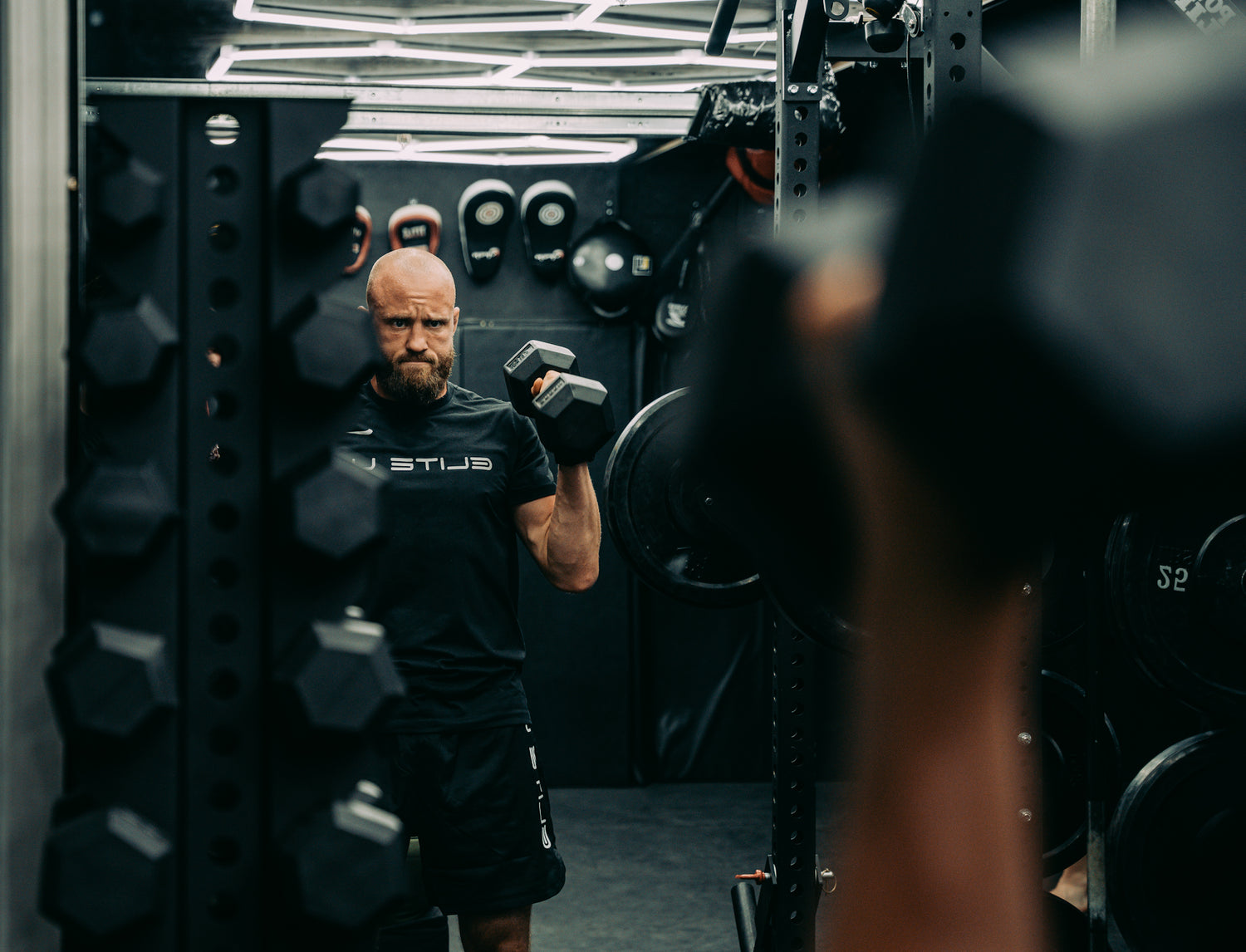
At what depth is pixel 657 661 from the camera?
205 inches

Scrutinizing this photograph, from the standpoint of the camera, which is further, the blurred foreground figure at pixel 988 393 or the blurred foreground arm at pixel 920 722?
the blurred foreground arm at pixel 920 722

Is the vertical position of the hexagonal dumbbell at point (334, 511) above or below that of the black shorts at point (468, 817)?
above

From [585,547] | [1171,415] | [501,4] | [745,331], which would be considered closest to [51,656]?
[745,331]

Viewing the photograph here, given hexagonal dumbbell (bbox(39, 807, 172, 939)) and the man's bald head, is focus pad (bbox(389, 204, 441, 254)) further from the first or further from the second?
hexagonal dumbbell (bbox(39, 807, 172, 939))

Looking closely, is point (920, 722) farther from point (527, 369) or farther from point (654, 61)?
point (654, 61)

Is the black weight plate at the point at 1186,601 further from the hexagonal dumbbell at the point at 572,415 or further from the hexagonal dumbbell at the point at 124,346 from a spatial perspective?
the hexagonal dumbbell at the point at 124,346

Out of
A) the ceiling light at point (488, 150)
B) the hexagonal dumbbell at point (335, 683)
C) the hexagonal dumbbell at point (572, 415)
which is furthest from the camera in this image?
the ceiling light at point (488, 150)

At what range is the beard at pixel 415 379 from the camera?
230 cm

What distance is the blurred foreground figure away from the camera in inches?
14.4

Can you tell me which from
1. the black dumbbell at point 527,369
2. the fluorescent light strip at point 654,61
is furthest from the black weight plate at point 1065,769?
the fluorescent light strip at point 654,61

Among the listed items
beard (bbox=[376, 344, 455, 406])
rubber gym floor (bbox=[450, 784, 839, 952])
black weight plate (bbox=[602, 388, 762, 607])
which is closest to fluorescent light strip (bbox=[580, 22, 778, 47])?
black weight plate (bbox=[602, 388, 762, 607])

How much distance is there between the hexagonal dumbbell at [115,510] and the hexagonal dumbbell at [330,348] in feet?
0.30

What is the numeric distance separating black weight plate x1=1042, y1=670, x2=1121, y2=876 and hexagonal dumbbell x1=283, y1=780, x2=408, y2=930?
8.60ft

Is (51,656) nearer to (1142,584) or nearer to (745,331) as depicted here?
(745,331)
